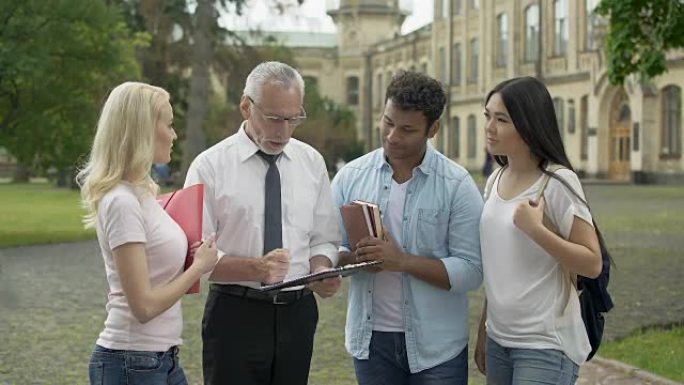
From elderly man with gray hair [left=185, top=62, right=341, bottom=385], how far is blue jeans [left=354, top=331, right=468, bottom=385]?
27 cm

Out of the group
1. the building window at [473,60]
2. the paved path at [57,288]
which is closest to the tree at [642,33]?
the paved path at [57,288]

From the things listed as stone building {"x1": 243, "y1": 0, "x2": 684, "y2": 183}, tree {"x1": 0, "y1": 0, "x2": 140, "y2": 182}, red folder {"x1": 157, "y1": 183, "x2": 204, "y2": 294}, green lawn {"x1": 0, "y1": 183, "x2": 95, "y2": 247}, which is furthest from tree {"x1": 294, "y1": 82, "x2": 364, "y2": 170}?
red folder {"x1": 157, "y1": 183, "x2": 204, "y2": 294}

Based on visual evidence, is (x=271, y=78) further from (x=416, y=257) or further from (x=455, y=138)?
(x=455, y=138)

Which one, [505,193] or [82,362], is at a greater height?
[505,193]

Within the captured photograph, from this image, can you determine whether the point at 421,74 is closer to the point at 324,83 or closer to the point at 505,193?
the point at 505,193

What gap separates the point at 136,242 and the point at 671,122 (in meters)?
51.1

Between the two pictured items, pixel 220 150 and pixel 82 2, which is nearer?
pixel 220 150

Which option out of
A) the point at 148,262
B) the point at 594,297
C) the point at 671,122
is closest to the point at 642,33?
the point at 594,297

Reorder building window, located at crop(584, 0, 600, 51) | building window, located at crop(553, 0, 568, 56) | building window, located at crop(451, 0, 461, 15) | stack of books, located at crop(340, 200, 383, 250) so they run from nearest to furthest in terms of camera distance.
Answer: stack of books, located at crop(340, 200, 383, 250)
building window, located at crop(584, 0, 600, 51)
building window, located at crop(553, 0, 568, 56)
building window, located at crop(451, 0, 461, 15)

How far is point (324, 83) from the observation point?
10862cm

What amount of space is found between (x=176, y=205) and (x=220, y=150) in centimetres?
53

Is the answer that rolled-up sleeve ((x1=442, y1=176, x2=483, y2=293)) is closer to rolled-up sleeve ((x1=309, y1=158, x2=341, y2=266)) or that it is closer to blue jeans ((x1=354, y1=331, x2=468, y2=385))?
blue jeans ((x1=354, y1=331, x2=468, y2=385))

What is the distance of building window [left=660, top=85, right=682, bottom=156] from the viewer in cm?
5184

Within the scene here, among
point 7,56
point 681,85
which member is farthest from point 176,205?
point 681,85
